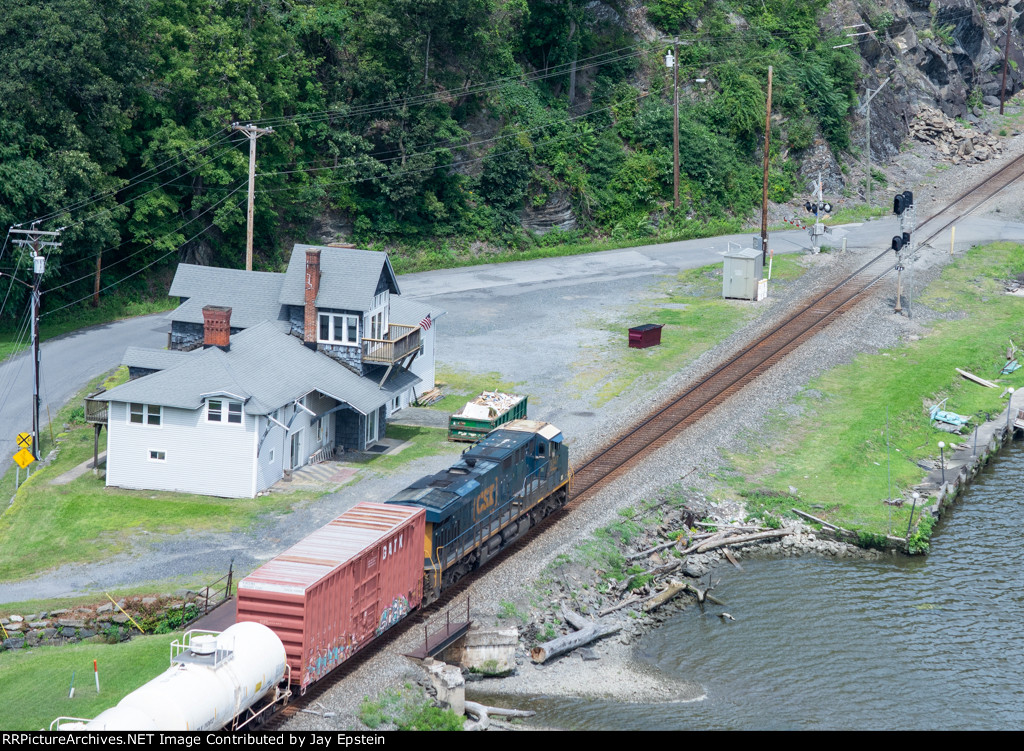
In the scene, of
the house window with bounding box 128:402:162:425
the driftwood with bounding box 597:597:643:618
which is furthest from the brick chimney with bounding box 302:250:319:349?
the driftwood with bounding box 597:597:643:618


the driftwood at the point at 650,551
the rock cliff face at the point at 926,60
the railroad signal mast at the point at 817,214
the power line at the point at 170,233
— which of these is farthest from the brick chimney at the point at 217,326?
the rock cliff face at the point at 926,60

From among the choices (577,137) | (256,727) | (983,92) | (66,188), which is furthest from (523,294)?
(983,92)

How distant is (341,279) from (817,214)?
46888mm

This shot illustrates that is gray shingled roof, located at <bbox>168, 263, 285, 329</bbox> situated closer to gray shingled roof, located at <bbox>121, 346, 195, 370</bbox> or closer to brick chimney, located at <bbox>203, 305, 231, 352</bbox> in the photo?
gray shingled roof, located at <bbox>121, 346, 195, 370</bbox>

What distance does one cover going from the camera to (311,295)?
54.2 meters

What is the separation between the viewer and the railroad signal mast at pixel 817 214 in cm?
8706

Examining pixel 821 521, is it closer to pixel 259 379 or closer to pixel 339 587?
pixel 259 379

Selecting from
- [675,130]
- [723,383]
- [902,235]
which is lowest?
[723,383]

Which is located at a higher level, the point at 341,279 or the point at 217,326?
the point at 341,279

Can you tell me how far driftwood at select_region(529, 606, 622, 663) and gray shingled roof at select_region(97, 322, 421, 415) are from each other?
14923 millimetres

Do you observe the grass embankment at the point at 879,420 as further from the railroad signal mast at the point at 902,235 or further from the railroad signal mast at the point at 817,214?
the railroad signal mast at the point at 817,214

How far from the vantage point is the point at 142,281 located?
253ft

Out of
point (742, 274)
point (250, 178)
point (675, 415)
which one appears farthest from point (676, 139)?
point (250, 178)
